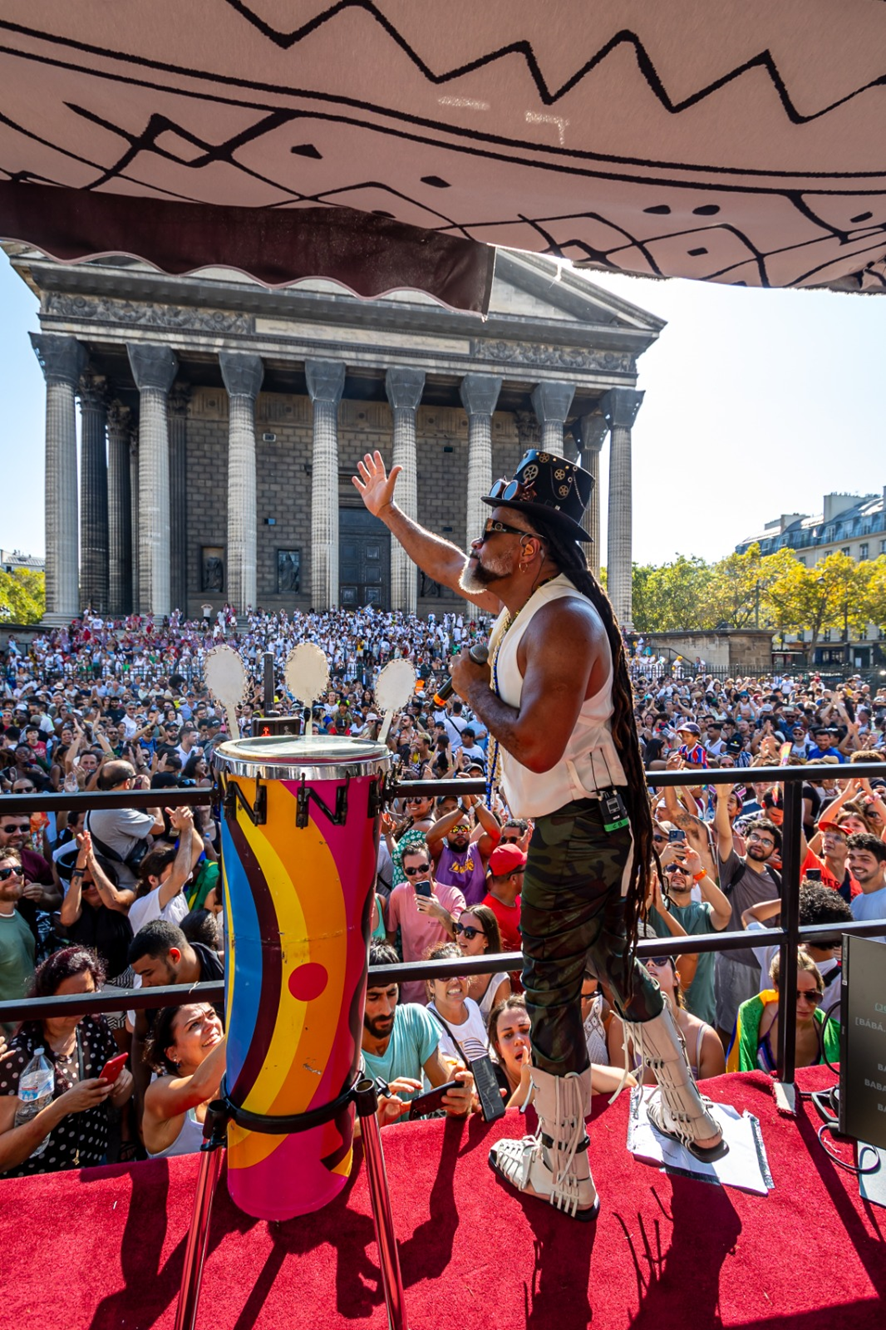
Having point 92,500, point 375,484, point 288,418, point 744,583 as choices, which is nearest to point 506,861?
point 375,484

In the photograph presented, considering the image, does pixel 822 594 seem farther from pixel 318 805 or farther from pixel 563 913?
pixel 318 805

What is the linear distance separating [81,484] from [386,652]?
61.0 ft

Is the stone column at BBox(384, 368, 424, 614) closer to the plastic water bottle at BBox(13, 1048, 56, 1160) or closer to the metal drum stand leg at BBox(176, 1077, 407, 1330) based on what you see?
the plastic water bottle at BBox(13, 1048, 56, 1160)

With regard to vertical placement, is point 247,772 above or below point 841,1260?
above

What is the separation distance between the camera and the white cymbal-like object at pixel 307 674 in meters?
1.77

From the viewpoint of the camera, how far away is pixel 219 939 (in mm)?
4082

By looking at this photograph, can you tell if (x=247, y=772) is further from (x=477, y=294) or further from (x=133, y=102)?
(x=477, y=294)

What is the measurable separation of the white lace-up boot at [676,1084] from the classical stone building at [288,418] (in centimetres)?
3017

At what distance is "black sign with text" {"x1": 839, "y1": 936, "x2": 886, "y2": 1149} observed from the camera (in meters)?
2.18

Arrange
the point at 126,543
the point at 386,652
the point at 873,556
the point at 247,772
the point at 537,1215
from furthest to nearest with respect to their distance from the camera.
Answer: the point at 873,556 → the point at 126,543 → the point at 386,652 → the point at 537,1215 → the point at 247,772

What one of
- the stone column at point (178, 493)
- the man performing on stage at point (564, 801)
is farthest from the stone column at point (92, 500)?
the man performing on stage at point (564, 801)

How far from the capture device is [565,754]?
1855 millimetres

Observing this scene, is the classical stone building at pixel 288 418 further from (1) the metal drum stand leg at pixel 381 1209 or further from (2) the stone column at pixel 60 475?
(1) the metal drum stand leg at pixel 381 1209

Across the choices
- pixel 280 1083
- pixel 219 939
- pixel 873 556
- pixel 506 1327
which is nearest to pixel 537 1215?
pixel 506 1327
